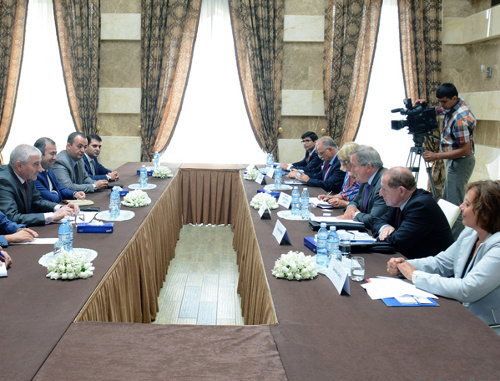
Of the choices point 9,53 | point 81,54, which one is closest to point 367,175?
point 81,54

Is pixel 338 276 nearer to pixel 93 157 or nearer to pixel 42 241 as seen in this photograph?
pixel 42 241

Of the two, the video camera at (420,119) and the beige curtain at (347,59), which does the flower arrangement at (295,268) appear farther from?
the beige curtain at (347,59)

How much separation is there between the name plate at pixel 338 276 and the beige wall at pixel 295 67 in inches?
200

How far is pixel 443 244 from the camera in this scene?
283 cm

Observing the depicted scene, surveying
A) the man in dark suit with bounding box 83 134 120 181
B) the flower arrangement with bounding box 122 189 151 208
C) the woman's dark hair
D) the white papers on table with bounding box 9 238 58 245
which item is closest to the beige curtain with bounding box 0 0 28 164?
the man in dark suit with bounding box 83 134 120 181

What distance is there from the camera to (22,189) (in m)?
3.36

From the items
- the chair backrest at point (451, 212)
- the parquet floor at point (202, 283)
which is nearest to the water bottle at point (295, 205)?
the parquet floor at point (202, 283)

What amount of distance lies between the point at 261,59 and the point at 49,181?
3.92 m

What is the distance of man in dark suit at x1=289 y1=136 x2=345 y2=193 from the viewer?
4824mm

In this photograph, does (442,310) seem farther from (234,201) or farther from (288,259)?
(234,201)

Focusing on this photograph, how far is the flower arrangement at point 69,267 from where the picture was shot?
6.98 feet

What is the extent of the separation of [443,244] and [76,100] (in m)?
5.79

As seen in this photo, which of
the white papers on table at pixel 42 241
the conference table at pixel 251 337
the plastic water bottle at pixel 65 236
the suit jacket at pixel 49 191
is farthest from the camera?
the suit jacket at pixel 49 191

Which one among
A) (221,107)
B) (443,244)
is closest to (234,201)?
(221,107)
